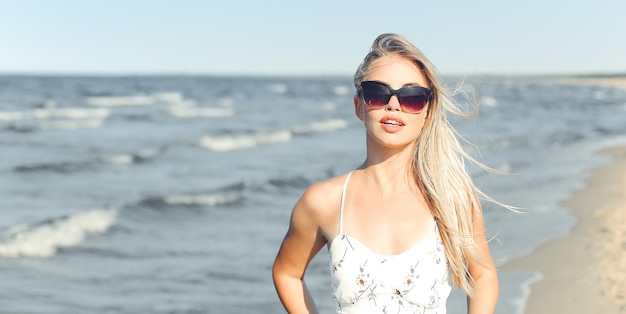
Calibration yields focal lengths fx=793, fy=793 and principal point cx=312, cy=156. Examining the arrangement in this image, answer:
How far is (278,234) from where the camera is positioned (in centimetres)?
931

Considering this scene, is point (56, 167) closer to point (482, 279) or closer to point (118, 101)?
point (482, 279)

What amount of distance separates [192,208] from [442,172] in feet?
29.2

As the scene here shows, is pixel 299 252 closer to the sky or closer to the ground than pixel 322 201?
closer to the ground

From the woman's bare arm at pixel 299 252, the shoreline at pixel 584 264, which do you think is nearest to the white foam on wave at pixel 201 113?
the shoreline at pixel 584 264

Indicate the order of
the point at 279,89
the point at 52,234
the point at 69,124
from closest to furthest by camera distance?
the point at 52,234
the point at 69,124
the point at 279,89

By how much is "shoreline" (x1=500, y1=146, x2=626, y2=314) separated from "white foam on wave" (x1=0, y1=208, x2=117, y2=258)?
16.5 ft

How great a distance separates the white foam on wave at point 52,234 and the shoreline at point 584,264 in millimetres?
5017

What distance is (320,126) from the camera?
93.9ft

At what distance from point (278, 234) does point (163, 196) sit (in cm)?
368

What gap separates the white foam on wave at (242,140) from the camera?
21792mm

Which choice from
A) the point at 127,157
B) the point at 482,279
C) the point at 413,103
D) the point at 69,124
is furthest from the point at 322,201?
the point at 69,124

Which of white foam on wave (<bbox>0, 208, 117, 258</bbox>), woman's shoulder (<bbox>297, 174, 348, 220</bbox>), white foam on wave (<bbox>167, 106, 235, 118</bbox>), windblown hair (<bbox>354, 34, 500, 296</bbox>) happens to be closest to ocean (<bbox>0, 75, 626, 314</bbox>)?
white foam on wave (<bbox>0, 208, 117, 258</bbox>)

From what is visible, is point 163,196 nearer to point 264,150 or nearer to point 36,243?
point 36,243

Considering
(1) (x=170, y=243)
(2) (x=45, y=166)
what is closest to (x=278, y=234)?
(1) (x=170, y=243)
